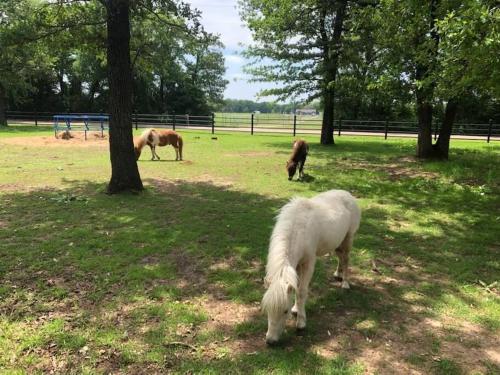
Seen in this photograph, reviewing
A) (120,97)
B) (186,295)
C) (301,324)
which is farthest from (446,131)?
(186,295)

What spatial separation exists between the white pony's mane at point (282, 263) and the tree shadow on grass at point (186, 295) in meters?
0.55

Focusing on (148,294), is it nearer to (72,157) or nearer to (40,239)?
(40,239)

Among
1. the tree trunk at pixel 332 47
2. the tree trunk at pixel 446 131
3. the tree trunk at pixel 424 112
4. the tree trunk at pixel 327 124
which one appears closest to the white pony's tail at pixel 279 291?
the tree trunk at pixel 424 112

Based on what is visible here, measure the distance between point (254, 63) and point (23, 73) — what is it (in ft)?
59.8

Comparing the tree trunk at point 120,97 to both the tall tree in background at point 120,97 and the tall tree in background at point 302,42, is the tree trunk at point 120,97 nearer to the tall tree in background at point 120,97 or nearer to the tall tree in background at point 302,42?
the tall tree in background at point 120,97

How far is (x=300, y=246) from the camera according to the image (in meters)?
3.65

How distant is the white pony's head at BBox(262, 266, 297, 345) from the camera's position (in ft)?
10.2

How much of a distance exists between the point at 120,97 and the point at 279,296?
21.3ft

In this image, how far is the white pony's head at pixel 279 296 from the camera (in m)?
3.11

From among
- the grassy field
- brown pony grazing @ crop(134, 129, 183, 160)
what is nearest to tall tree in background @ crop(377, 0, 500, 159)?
the grassy field

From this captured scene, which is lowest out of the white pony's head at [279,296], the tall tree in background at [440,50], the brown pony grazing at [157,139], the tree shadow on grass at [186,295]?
the tree shadow on grass at [186,295]

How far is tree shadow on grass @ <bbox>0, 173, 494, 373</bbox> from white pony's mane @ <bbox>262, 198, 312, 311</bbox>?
0.55m

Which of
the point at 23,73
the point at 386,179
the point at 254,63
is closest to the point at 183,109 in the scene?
the point at 23,73

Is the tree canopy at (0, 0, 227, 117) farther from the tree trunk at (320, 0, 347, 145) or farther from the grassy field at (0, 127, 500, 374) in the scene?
the tree trunk at (320, 0, 347, 145)
